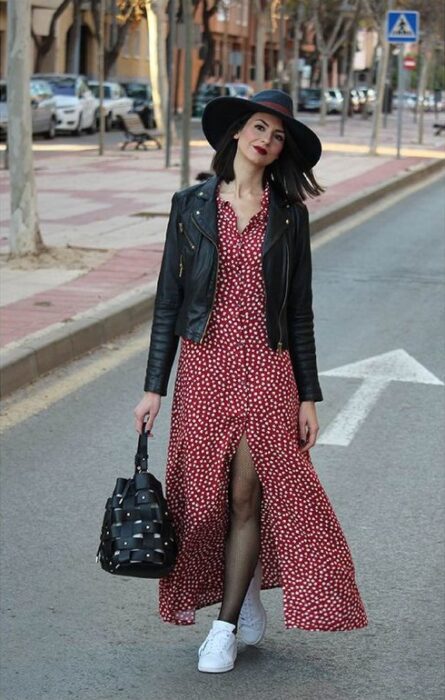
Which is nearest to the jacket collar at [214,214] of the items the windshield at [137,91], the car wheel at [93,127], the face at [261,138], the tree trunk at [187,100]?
the face at [261,138]

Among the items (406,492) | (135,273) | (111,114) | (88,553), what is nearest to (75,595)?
(88,553)

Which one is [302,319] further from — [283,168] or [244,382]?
[283,168]

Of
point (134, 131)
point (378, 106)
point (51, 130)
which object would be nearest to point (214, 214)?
point (378, 106)

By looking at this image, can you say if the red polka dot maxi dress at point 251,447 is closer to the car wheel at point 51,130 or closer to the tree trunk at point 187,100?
the tree trunk at point 187,100

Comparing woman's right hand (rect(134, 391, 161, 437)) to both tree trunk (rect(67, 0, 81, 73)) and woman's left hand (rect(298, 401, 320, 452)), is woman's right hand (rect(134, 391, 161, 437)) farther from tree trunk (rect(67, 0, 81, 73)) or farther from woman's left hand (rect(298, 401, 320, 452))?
tree trunk (rect(67, 0, 81, 73))

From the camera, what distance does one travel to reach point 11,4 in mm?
14086

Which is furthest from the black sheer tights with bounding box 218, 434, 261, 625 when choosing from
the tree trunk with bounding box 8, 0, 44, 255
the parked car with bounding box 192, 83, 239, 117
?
the parked car with bounding box 192, 83, 239, 117

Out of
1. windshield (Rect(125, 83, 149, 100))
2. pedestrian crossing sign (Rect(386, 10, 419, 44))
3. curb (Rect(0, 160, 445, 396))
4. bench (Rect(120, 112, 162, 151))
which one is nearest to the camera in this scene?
curb (Rect(0, 160, 445, 396))

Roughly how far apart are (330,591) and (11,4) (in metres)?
10.5

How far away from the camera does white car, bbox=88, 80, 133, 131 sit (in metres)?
50.5

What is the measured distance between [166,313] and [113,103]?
4684 cm

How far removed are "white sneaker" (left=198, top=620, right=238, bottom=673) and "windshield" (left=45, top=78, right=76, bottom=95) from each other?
43.1 m

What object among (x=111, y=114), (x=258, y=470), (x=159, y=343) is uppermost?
(x=159, y=343)

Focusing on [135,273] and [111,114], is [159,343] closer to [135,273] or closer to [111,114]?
[135,273]
